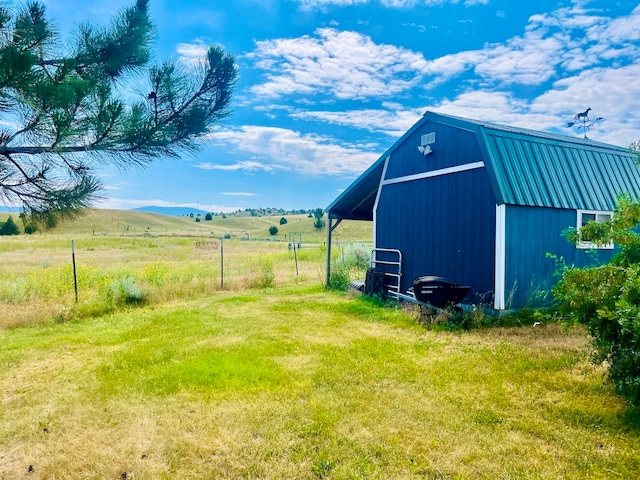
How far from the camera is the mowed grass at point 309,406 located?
2.78 metres

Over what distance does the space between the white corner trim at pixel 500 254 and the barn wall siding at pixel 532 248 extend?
90 millimetres

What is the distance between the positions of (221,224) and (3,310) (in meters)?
87.8

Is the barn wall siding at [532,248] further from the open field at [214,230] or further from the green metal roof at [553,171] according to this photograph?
the open field at [214,230]

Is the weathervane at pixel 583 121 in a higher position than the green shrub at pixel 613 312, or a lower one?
higher

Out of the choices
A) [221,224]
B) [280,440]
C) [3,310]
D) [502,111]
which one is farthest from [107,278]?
[221,224]

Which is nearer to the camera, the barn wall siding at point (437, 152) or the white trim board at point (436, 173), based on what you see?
the white trim board at point (436, 173)

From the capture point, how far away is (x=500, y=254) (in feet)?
21.7

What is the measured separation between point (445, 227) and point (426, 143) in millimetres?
1969

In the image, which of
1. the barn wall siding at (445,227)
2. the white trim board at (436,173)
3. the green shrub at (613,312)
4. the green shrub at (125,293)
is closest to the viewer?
the green shrub at (613,312)

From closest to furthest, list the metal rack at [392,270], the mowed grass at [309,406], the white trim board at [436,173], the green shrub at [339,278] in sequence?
the mowed grass at [309,406], the white trim board at [436,173], the metal rack at [392,270], the green shrub at [339,278]

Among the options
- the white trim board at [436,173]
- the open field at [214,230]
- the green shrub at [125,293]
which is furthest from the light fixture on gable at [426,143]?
the open field at [214,230]

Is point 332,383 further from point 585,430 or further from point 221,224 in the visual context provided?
point 221,224

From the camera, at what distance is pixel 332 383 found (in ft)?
13.9

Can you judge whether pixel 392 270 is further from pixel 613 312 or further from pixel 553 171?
pixel 613 312
